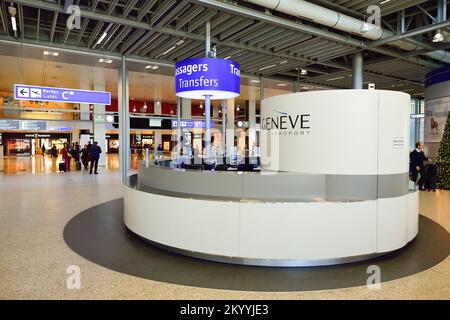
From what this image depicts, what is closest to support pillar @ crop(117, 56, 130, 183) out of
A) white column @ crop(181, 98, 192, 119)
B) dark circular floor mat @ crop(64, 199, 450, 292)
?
white column @ crop(181, 98, 192, 119)

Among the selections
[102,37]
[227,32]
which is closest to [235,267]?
[227,32]

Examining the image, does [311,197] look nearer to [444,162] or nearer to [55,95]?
[444,162]

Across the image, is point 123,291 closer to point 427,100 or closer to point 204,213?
point 204,213

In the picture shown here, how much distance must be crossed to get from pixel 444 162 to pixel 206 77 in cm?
731

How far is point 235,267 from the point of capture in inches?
131

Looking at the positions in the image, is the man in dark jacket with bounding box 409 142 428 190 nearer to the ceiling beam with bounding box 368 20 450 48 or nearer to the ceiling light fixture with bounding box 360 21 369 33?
the ceiling beam with bounding box 368 20 450 48

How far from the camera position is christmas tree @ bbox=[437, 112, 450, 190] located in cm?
872

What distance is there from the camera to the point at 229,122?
58.4 ft

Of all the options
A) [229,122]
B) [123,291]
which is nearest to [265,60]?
[229,122]

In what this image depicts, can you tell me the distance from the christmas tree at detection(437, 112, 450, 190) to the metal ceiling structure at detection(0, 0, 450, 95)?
2.43m

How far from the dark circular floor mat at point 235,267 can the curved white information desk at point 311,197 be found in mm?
128

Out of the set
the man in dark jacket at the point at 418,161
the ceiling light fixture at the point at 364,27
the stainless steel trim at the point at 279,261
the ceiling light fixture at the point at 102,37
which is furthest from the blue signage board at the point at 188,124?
the stainless steel trim at the point at 279,261

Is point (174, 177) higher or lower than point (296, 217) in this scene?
higher
